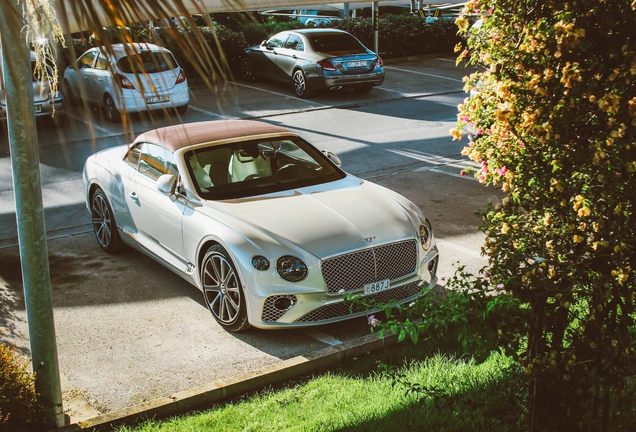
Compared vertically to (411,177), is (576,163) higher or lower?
higher

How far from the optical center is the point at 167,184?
7141 mm

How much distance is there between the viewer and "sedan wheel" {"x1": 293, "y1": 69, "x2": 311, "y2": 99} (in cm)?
1948

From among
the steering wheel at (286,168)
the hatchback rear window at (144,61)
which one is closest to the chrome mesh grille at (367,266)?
the steering wheel at (286,168)

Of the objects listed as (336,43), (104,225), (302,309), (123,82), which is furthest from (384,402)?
(336,43)

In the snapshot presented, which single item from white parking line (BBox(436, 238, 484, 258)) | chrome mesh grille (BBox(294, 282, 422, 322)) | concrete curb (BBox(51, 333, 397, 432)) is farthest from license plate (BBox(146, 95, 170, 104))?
white parking line (BBox(436, 238, 484, 258))

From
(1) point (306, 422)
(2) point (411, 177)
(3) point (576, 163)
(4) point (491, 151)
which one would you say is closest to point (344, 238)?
(1) point (306, 422)

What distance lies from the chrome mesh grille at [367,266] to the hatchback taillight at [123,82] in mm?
4021

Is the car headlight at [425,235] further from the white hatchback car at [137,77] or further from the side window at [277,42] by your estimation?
the side window at [277,42]

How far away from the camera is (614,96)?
3420mm

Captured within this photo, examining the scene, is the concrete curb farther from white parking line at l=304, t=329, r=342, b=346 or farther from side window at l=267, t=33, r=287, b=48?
side window at l=267, t=33, r=287, b=48

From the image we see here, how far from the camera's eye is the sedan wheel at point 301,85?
19484mm

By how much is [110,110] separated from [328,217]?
1053 centimetres

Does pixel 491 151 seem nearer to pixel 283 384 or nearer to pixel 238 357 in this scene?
pixel 283 384

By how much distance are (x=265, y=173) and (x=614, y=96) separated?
4.40 metres
